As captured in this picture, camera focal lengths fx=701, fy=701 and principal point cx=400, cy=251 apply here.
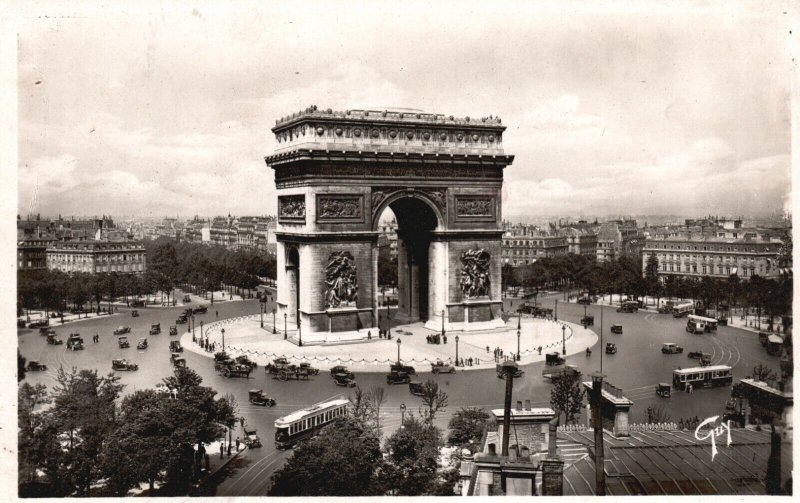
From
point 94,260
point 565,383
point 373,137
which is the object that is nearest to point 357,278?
point 373,137

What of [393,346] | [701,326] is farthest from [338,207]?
[701,326]

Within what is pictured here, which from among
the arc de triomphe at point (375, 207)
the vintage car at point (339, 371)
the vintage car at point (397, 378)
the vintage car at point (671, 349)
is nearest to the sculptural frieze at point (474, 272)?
the arc de triomphe at point (375, 207)

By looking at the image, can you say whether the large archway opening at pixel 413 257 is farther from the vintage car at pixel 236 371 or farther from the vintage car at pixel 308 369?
the vintage car at pixel 236 371

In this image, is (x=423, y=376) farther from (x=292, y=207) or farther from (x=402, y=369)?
(x=292, y=207)

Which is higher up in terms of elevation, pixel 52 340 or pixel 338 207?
pixel 338 207

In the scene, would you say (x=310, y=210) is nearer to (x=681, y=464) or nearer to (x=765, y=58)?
(x=765, y=58)

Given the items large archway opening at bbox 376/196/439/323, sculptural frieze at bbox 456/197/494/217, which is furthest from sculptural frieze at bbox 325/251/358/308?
sculptural frieze at bbox 456/197/494/217
